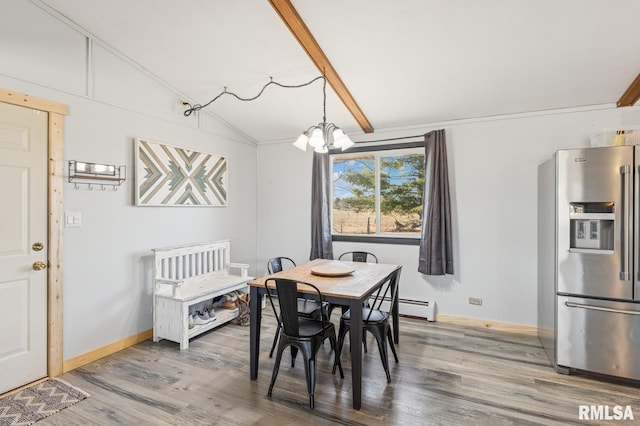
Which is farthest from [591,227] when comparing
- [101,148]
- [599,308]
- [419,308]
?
[101,148]

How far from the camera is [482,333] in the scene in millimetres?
3600

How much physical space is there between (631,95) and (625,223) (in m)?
1.37

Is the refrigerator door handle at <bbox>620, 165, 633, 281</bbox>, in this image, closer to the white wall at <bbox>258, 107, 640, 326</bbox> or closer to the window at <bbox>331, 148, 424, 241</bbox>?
the white wall at <bbox>258, 107, 640, 326</bbox>

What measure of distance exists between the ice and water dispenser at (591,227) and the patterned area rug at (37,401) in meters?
4.00

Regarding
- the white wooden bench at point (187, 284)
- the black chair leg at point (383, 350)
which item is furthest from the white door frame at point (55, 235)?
the black chair leg at point (383, 350)

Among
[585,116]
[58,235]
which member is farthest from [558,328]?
[58,235]

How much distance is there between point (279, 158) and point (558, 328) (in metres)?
3.86

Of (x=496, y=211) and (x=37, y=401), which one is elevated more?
(x=496, y=211)

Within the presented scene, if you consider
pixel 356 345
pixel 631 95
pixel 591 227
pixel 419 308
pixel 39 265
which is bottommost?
pixel 419 308

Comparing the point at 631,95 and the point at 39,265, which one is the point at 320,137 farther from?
the point at 631,95

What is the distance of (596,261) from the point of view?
2621 millimetres

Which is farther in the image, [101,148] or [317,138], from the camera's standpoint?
Result: [101,148]

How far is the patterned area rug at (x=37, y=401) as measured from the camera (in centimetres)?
214

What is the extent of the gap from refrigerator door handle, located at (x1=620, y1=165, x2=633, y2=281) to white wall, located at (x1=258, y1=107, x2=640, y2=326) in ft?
3.22
